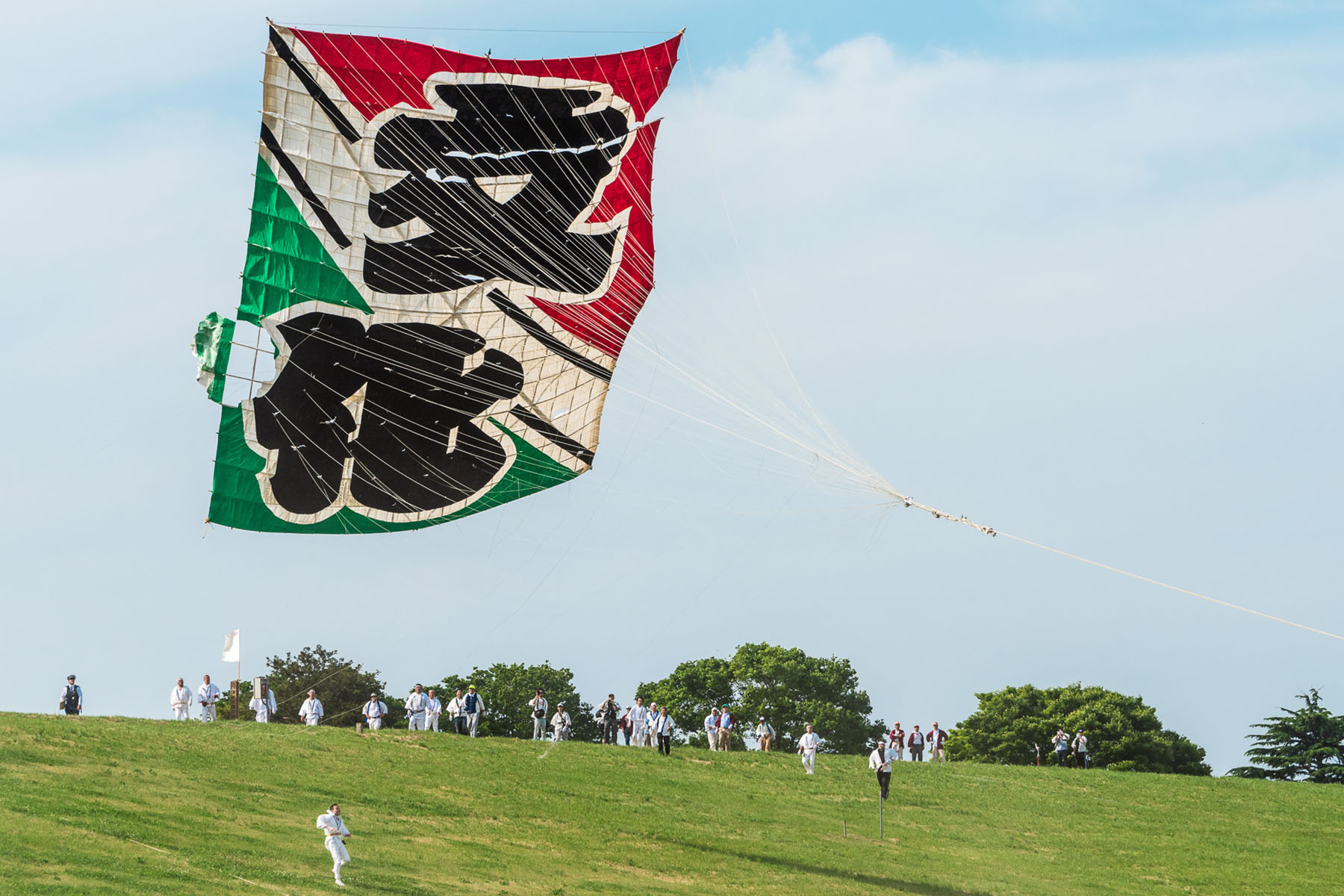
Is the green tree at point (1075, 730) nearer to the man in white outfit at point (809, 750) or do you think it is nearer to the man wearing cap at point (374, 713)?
the man in white outfit at point (809, 750)

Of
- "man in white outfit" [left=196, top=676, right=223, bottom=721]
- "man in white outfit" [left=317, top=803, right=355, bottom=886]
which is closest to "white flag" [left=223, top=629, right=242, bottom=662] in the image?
"man in white outfit" [left=196, top=676, right=223, bottom=721]

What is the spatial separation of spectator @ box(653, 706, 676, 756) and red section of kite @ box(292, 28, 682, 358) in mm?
15794

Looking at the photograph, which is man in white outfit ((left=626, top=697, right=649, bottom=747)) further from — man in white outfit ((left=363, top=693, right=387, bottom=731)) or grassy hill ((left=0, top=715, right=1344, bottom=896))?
man in white outfit ((left=363, top=693, right=387, bottom=731))

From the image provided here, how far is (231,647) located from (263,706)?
130 inches

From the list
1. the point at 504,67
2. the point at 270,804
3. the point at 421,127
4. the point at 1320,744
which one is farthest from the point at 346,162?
the point at 1320,744

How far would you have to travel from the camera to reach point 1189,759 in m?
69.9

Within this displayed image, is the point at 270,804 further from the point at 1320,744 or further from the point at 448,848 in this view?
the point at 1320,744

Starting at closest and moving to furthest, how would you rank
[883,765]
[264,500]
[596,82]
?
[264,500]
[596,82]
[883,765]

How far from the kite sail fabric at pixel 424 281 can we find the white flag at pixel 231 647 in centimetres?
1129

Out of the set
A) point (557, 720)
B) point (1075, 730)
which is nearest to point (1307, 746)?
point (1075, 730)

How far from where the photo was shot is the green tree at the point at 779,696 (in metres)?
76.4

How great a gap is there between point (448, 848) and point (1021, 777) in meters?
22.2

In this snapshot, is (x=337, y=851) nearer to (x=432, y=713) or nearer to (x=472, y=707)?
(x=432, y=713)

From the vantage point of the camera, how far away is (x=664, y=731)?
42.0 metres
